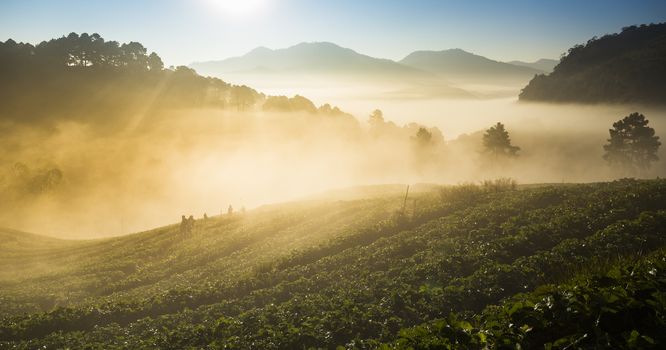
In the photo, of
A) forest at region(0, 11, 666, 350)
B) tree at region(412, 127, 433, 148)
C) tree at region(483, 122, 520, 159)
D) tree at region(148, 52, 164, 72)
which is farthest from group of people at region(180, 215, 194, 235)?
tree at region(148, 52, 164, 72)

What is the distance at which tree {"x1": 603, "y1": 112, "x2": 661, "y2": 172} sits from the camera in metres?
89.0

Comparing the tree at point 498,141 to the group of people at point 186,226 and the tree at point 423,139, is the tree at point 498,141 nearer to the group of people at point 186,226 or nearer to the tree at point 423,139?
the tree at point 423,139

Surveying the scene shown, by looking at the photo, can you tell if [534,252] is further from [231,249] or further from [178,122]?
[178,122]

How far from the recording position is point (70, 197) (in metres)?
111

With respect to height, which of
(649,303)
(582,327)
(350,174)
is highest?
(649,303)

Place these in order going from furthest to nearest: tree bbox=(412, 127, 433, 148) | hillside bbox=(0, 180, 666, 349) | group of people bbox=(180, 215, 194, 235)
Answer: tree bbox=(412, 127, 433, 148)
group of people bbox=(180, 215, 194, 235)
hillside bbox=(0, 180, 666, 349)

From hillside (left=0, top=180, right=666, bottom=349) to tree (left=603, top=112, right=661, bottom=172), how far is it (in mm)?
58535

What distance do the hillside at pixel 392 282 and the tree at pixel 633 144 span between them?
192 feet

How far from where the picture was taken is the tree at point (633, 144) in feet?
292

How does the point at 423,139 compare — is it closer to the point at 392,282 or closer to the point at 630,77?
the point at 392,282

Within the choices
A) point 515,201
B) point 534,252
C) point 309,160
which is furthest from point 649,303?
point 309,160

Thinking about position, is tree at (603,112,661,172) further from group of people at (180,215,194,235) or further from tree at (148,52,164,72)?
tree at (148,52,164,72)

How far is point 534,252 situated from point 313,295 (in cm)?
1562

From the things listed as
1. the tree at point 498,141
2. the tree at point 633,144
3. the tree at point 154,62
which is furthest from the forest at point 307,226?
the tree at point 154,62
